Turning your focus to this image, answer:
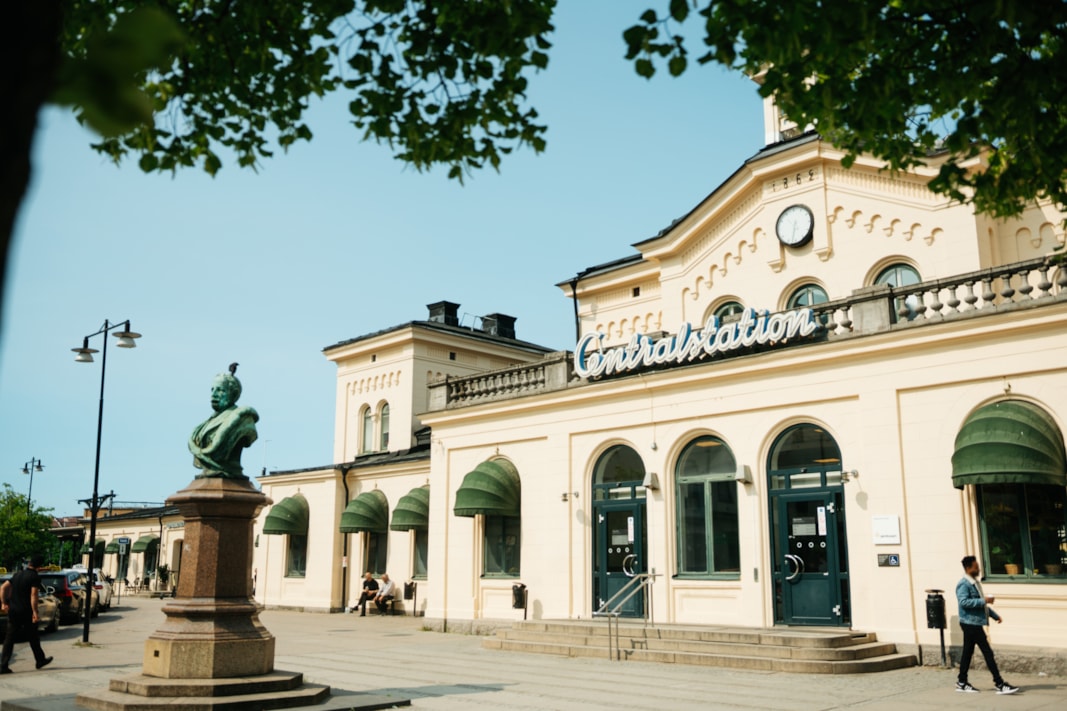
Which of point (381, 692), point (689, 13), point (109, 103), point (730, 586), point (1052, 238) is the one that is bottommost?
point (381, 692)

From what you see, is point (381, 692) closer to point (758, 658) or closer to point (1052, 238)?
point (758, 658)

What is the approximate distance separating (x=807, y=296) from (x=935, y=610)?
9.25m

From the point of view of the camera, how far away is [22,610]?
16.7 meters

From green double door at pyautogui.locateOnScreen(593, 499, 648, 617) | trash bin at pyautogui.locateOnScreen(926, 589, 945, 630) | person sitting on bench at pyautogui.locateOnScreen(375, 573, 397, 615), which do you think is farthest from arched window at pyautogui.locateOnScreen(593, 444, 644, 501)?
person sitting on bench at pyautogui.locateOnScreen(375, 573, 397, 615)

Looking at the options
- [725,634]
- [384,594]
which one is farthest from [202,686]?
[384,594]

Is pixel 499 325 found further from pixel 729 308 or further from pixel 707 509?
pixel 707 509

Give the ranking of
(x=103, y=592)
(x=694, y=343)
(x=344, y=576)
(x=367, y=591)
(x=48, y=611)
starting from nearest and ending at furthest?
(x=694, y=343) → (x=48, y=611) → (x=367, y=591) → (x=344, y=576) → (x=103, y=592)

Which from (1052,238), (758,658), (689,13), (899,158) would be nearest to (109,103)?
(689,13)

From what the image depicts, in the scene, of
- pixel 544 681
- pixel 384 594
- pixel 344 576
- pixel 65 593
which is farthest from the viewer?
pixel 344 576

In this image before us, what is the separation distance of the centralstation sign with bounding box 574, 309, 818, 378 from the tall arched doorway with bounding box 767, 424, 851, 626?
1.96 meters

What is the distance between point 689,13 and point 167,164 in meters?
4.39

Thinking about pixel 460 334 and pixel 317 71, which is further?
pixel 460 334

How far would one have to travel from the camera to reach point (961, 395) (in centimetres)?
1664

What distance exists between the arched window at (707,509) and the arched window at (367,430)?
19023 millimetres
